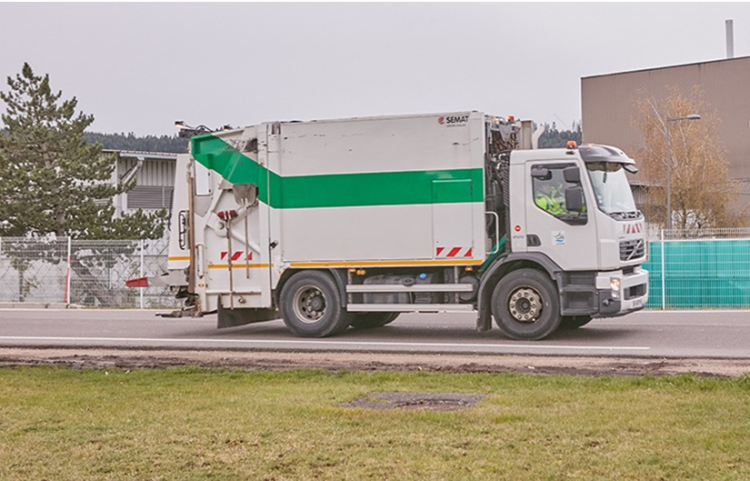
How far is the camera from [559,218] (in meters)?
15.4

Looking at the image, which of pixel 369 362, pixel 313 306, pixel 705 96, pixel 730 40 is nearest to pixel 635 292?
pixel 369 362

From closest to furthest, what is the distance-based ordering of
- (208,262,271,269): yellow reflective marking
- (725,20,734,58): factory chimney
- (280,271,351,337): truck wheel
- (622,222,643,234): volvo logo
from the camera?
(622,222,643,234): volvo logo < (280,271,351,337): truck wheel < (208,262,271,269): yellow reflective marking < (725,20,734,58): factory chimney

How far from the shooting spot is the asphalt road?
1438cm

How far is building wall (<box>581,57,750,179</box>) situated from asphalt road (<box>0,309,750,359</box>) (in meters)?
54.0

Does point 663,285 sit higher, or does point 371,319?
point 663,285

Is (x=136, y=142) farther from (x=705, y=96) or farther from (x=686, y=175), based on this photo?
(x=705, y=96)

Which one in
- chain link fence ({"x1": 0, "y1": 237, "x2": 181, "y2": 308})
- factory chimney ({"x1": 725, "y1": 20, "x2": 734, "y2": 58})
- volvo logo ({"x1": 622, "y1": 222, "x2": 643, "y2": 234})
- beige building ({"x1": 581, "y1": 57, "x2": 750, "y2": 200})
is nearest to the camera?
volvo logo ({"x1": 622, "y1": 222, "x2": 643, "y2": 234})

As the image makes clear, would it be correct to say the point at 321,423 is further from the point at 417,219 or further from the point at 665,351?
the point at 417,219

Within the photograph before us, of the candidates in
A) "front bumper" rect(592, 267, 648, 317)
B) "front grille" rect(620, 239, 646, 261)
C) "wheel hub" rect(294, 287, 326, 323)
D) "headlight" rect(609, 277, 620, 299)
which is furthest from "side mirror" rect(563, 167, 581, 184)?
"wheel hub" rect(294, 287, 326, 323)

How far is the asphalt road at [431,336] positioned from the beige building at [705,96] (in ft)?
178

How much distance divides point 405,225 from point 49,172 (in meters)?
22.2

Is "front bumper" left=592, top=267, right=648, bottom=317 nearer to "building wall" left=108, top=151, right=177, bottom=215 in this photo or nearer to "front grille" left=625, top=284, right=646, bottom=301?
"front grille" left=625, top=284, right=646, bottom=301

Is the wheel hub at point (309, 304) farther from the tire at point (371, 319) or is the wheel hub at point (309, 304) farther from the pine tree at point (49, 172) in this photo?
the pine tree at point (49, 172)

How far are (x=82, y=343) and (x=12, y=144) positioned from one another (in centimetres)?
2082
